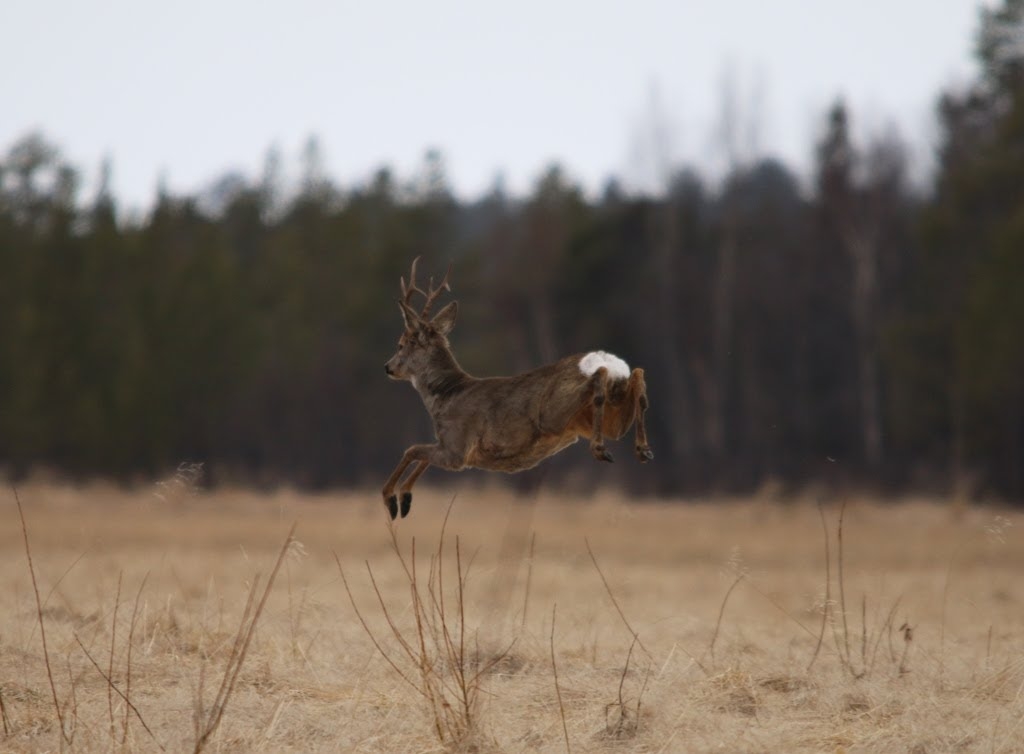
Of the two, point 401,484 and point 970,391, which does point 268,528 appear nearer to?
point 970,391

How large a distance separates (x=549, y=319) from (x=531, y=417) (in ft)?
119

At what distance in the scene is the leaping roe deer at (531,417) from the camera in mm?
5562

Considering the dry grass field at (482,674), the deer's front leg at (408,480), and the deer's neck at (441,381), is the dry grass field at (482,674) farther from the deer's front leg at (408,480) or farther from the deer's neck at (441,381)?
the deer's neck at (441,381)

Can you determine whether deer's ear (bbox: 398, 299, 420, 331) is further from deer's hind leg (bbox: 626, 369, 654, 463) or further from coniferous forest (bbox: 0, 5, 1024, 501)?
coniferous forest (bbox: 0, 5, 1024, 501)

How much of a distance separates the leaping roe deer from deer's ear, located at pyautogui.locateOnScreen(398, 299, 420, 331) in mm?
429

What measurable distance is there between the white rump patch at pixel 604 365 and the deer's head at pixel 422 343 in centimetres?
95

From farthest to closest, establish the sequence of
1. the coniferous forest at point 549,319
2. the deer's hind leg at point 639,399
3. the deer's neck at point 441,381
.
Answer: the coniferous forest at point 549,319, the deer's neck at point 441,381, the deer's hind leg at point 639,399

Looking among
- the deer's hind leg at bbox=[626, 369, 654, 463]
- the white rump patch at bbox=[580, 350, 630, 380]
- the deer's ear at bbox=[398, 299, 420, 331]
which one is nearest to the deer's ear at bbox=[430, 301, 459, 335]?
the deer's ear at bbox=[398, 299, 420, 331]

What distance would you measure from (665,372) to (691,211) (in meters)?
5.55

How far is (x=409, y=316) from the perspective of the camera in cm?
632

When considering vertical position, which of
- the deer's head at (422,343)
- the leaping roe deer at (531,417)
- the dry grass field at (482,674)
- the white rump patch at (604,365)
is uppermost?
the deer's head at (422,343)

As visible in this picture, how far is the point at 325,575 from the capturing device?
56.3 ft

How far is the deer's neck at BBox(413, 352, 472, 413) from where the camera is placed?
6.20 meters

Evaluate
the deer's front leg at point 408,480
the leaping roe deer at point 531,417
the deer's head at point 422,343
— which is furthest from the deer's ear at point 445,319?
the deer's front leg at point 408,480
